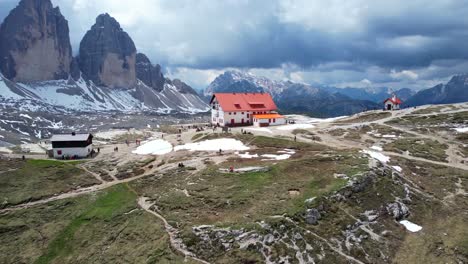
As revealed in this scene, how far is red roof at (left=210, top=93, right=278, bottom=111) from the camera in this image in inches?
4788

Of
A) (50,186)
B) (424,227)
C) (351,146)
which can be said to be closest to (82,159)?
(50,186)

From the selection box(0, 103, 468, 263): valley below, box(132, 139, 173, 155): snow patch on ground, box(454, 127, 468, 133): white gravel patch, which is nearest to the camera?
box(0, 103, 468, 263): valley below

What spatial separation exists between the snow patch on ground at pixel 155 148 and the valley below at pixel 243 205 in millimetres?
900

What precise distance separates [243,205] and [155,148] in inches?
1692

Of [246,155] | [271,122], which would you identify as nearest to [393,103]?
[271,122]

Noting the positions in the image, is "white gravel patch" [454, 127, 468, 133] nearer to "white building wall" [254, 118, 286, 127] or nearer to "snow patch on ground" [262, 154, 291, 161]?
"white building wall" [254, 118, 286, 127]

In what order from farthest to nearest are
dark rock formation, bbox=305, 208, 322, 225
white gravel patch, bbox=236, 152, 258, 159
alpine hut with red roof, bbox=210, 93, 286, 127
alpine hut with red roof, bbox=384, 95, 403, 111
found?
alpine hut with red roof, bbox=384, 95, 403, 111, alpine hut with red roof, bbox=210, 93, 286, 127, white gravel patch, bbox=236, 152, 258, 159, dark rock formation, bbox=305, 208, 322, 225

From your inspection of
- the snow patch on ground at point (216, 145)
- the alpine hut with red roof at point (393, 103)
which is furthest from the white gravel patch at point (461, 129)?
the snow patch on ground at point (216, 145)

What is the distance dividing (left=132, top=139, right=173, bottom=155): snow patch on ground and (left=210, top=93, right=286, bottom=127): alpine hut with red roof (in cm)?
2737

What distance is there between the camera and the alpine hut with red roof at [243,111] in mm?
120000

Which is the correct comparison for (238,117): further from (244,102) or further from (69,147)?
(69,147)

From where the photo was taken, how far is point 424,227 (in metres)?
56.5

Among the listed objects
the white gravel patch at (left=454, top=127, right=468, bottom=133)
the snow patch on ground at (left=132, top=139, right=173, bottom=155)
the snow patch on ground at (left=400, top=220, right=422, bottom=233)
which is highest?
the white gravel patch at (left=454, top=127, right=468, bottom=133)

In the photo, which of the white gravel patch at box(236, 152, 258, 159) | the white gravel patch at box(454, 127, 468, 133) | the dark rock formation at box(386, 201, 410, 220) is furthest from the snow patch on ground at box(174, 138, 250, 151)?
the white gravel patch at box(454, 127, 468, 133)
